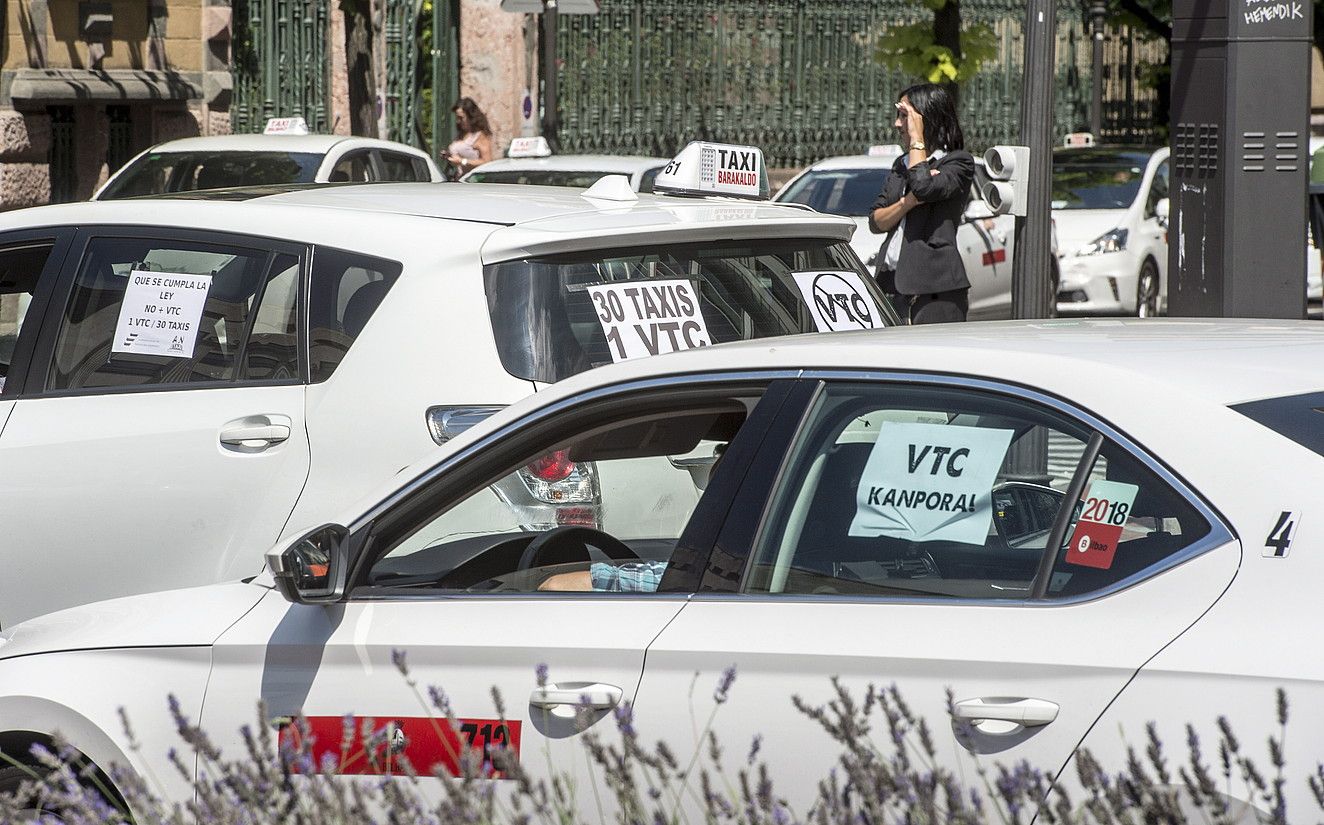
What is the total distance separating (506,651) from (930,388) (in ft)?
2.85

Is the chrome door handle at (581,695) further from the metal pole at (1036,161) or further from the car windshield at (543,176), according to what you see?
the car windshield at (543,176)

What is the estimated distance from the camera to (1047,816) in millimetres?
2580

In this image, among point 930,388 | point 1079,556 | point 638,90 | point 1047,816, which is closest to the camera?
point 1047,816

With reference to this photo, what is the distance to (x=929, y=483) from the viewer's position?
3.30 m

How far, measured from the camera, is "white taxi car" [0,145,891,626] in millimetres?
5055

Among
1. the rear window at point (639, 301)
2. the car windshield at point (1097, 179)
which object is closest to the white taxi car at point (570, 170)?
the car windshield at point (1097, 179)

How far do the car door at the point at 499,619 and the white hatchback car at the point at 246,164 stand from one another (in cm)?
1028

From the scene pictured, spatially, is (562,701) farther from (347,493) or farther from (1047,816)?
(347,493)

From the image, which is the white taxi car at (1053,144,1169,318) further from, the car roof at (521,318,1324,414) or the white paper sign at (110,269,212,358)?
the car roof at (521,318,1324,414)

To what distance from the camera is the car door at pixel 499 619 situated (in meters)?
3.32

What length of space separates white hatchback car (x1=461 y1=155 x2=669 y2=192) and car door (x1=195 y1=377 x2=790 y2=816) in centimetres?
1099

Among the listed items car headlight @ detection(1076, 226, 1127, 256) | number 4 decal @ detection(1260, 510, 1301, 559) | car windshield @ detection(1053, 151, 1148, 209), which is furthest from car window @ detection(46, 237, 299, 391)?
car windshield @ detection(1053, 151, 1148, 209)

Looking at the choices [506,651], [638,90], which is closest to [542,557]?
[506,651]

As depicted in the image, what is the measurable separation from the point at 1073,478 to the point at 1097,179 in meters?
16.2
